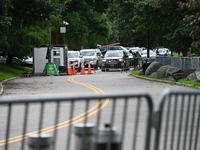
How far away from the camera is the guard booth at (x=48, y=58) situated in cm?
4269

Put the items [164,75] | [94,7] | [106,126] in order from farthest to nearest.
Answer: [94,7] → [164,75] → [106,126]

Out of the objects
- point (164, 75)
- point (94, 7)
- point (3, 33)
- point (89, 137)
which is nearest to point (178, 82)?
point (164, 75)

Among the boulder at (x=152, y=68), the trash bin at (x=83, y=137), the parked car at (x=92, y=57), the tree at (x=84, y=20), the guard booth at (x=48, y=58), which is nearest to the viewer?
the trash bin at (x=83, y=137)

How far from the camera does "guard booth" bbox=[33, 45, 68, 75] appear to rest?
140 ft

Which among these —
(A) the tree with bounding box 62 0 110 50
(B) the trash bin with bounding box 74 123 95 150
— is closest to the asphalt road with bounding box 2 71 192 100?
(B) the trash bin with bounding box 74 123 95 150

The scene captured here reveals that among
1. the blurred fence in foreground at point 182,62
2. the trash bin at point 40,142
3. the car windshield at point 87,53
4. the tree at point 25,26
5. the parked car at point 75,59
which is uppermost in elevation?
the tree at point 25,26

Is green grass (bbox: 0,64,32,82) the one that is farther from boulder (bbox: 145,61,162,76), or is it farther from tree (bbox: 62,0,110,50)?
tree (bbox: 62,0,110,50)

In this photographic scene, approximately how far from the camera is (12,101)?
4375mm

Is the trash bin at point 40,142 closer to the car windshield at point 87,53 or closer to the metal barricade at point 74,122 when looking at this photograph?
the metal barricade at point 74,122

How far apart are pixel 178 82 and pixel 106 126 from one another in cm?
2384

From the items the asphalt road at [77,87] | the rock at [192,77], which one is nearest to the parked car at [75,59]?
the asphalt road at [77,87]

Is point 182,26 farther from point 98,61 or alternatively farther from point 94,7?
point 94,7

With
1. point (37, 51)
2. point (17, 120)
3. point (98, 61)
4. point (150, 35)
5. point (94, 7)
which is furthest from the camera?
point (94, 7)

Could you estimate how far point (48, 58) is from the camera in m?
42.4
